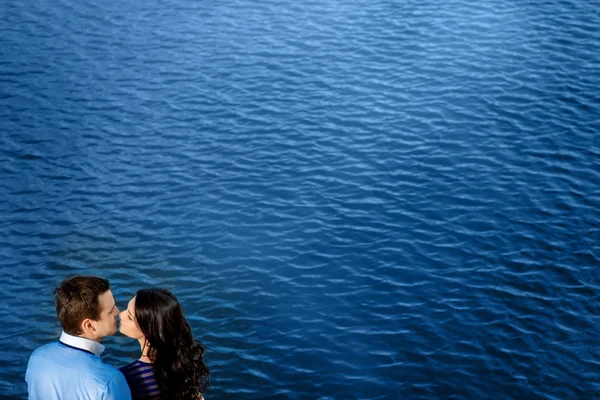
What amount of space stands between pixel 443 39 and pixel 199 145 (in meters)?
13.8

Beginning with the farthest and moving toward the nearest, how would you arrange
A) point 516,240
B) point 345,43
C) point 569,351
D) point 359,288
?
point 345,43, point 516,240, point 359,288, point 569,351

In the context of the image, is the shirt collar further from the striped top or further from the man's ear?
the striped top

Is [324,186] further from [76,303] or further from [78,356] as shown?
[78,356]

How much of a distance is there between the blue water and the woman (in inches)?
408

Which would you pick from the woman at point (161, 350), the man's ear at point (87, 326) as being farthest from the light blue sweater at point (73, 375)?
the woman at point (161, 350)

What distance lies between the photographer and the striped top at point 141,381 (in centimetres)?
1013

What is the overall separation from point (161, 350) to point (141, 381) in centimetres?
54

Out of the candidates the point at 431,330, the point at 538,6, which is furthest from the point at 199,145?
the point at 538,6

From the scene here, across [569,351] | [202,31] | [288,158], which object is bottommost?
[569,351]

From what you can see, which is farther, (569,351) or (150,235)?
(150,235)

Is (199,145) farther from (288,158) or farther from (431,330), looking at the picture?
(431,330)

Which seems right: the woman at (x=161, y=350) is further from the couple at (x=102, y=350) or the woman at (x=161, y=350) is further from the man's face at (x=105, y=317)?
the man's face at (x=105, y=317)

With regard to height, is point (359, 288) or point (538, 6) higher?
point (538, 6)

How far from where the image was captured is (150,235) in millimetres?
26344
